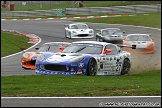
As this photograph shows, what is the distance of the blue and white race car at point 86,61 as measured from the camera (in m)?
15.6

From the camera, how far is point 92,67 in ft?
52.4

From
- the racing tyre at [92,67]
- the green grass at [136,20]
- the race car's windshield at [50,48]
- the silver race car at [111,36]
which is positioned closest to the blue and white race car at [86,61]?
the racing tyre at [92,67]

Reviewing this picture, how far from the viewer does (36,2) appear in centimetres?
7662

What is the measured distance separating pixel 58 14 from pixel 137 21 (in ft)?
37.4

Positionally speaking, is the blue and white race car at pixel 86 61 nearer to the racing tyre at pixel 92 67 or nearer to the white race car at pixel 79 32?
the racing tyre at pixel 92 67

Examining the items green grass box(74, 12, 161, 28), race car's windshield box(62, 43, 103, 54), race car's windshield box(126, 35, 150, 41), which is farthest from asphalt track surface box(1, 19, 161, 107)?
race car's windshield box(62, 43, 103, 54)

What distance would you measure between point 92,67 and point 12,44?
16959 millimetres

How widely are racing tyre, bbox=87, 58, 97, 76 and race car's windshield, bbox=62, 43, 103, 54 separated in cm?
61

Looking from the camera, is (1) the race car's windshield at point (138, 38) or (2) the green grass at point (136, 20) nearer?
(1) the race car's windshield at point (138, 38)

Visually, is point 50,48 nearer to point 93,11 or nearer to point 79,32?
point 79,32

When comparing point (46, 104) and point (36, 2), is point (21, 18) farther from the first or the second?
point (46, 104)

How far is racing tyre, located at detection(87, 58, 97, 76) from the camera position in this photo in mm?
15766

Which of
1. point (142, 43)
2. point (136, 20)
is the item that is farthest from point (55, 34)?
point (142, 43)

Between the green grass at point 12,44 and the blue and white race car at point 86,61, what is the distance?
10.8 metres
